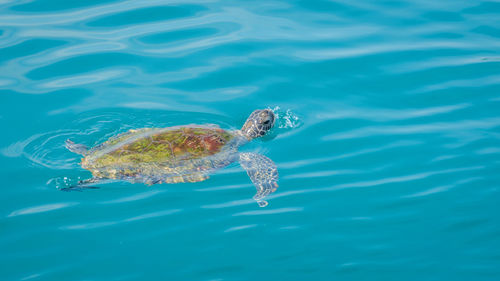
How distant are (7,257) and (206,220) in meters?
2.37

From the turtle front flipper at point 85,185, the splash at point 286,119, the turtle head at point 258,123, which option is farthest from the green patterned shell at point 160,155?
the splash at point 286,119

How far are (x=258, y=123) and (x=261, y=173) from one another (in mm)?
1520

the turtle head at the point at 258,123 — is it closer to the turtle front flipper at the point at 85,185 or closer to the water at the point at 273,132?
the water at the point at 273,132

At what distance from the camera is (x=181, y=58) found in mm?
9672

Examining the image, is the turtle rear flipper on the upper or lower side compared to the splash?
lower

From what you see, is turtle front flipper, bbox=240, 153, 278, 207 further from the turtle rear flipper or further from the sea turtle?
the turtle rear flipper

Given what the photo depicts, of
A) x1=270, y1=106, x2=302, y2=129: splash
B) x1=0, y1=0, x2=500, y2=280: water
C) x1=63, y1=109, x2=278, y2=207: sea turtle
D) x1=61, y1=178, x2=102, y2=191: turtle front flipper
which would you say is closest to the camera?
x1=0, y1=0, x2=500, y2=280: water

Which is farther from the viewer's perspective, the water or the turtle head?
the turtle head

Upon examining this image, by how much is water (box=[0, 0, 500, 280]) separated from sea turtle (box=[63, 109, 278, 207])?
199 millimetres

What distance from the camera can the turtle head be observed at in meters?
7.62

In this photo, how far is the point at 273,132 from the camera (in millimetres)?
7891

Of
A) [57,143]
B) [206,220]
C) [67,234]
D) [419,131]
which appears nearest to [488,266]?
[419,131]

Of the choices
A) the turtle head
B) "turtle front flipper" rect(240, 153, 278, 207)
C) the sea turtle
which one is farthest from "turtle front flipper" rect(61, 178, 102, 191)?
the turtle head

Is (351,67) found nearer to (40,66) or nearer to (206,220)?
(206,220)
